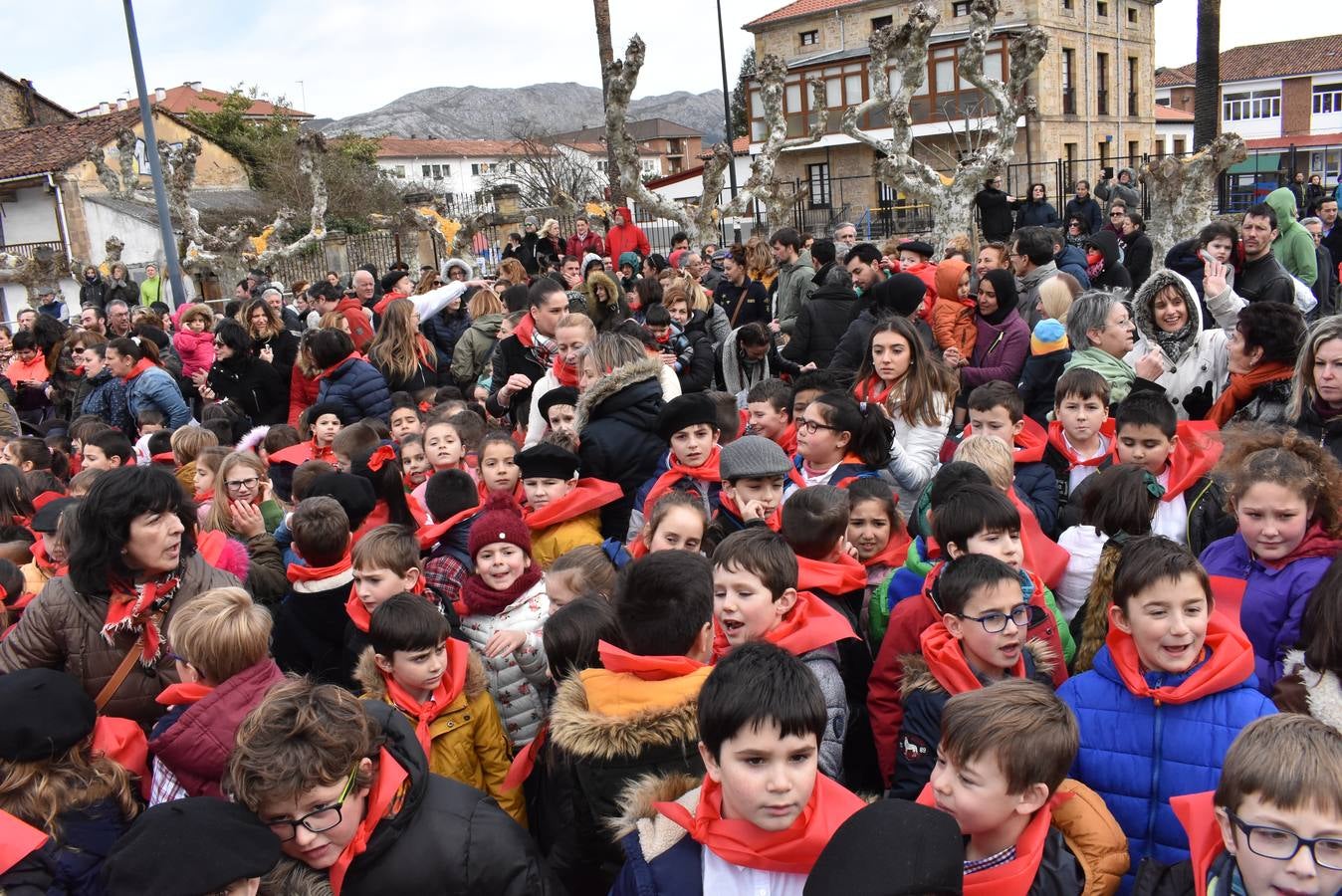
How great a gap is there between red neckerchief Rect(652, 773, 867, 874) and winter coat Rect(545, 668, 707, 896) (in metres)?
0.23

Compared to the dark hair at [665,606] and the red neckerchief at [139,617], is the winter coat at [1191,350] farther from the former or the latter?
the red neckerchief at [139,617]

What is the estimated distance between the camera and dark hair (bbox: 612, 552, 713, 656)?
8.41ft

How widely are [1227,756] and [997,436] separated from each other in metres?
2.68

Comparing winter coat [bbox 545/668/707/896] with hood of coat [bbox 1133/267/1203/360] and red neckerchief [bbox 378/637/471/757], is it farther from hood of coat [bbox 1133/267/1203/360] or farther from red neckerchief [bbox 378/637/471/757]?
hood of coat [bbox 1133/267/1203/360]

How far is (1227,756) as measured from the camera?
206 cm

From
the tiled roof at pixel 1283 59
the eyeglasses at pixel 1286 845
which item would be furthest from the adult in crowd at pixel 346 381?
the tiled roof at pixel 1283 59

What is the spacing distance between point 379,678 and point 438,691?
19cm

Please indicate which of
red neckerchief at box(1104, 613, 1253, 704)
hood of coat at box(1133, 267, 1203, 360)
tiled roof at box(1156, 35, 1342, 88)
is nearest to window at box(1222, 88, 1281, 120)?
tiled roof at box(1156, 35, 1342, 88)

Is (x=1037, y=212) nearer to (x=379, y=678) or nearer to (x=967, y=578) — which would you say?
(x=967, y=578)

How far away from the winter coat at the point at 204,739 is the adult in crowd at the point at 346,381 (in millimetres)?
3856

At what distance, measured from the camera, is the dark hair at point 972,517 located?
3236 mm

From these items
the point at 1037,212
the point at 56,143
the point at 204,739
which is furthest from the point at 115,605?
the point at 56,143

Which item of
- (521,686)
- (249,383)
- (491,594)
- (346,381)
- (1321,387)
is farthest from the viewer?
(249,383)

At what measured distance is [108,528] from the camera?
10.2 ft
